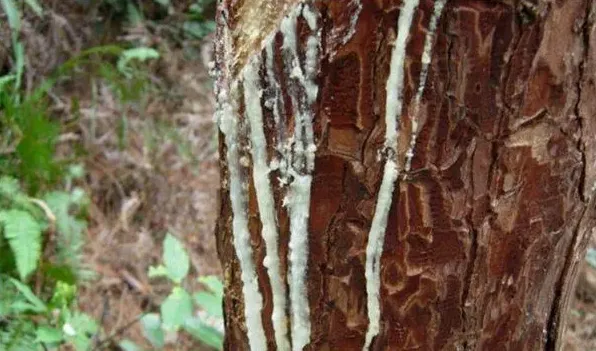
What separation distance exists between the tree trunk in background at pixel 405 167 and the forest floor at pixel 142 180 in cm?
142

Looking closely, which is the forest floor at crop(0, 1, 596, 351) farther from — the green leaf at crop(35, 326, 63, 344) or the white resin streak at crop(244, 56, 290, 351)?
the white resin streak at crop(244, 56, 290, 351)

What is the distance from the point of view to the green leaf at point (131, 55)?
286cm

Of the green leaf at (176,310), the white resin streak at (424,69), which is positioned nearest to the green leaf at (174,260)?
the green leaf at (176,310)

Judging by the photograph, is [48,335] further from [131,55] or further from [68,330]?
[131,55]

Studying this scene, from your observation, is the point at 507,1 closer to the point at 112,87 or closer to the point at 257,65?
the point at 257,65

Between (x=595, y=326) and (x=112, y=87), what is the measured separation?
1.93 meters

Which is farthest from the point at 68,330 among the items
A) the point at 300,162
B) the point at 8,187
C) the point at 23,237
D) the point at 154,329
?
the point at 300,162

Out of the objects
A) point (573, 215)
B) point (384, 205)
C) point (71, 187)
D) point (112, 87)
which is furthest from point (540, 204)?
point (112, 87)

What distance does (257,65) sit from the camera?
996mm

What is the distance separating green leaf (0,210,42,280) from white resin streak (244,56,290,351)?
972mm

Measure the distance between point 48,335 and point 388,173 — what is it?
1076mm

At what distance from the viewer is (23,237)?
200cm

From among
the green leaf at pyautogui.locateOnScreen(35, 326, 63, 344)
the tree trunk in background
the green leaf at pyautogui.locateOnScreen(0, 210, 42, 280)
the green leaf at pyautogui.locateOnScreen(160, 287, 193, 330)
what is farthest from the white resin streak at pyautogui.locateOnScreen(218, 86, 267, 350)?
the green leaf at pyautogui.locateOnScreen(0, 210, 42, 280)

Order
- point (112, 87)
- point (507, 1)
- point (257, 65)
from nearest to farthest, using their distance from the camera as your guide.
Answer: point (507, 1)
point (257, 65)
point (112, 87)
